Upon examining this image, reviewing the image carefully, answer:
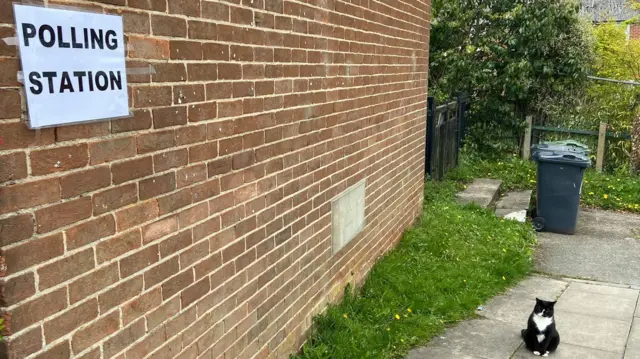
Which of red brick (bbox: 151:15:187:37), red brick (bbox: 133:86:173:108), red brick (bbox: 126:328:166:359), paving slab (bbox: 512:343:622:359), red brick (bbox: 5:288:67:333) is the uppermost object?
red brick (bbox: 151:15:187:37)

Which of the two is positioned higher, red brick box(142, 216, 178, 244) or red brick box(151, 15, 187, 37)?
red brick box(151, 15, 187, 37)

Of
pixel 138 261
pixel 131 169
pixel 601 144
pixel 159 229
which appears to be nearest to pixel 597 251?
pixel 601 144

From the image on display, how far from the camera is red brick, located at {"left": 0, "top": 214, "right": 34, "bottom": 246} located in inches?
65.7

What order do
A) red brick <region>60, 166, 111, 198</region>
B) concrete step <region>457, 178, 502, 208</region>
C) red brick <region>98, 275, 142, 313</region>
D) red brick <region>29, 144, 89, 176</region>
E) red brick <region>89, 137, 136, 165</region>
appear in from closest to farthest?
1. red brick <region>29, 144, 89, 176</region>
2. red brick <region>60, 166, 111, 198</region>
3. red brick <region>89, 137, 136, 165</region>
4. red brick <region>98, 275, 142, 313</region>
5. concrete step <region>457, 178, 502, 208</region>

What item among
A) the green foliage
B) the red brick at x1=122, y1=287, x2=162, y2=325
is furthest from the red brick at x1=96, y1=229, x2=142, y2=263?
the green foliage

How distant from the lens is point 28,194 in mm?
1738

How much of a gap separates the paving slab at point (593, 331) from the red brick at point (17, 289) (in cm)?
405

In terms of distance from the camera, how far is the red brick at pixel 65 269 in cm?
182

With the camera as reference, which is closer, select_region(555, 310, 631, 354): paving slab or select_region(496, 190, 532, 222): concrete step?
select_region(555, 310, 631, 354): paving slab

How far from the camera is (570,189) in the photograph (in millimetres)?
7906

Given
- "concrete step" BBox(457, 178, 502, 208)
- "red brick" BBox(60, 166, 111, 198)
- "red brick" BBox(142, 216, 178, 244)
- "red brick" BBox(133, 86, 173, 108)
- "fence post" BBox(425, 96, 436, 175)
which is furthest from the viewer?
"fence post" BBox(425, 96, 436, 175)

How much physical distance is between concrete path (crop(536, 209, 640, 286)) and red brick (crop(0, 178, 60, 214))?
568 cm

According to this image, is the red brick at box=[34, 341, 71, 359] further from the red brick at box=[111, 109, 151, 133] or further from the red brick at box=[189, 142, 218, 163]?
the red brick at box=[189, 142, 218, 163]

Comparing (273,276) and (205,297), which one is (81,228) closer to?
(205,297)
